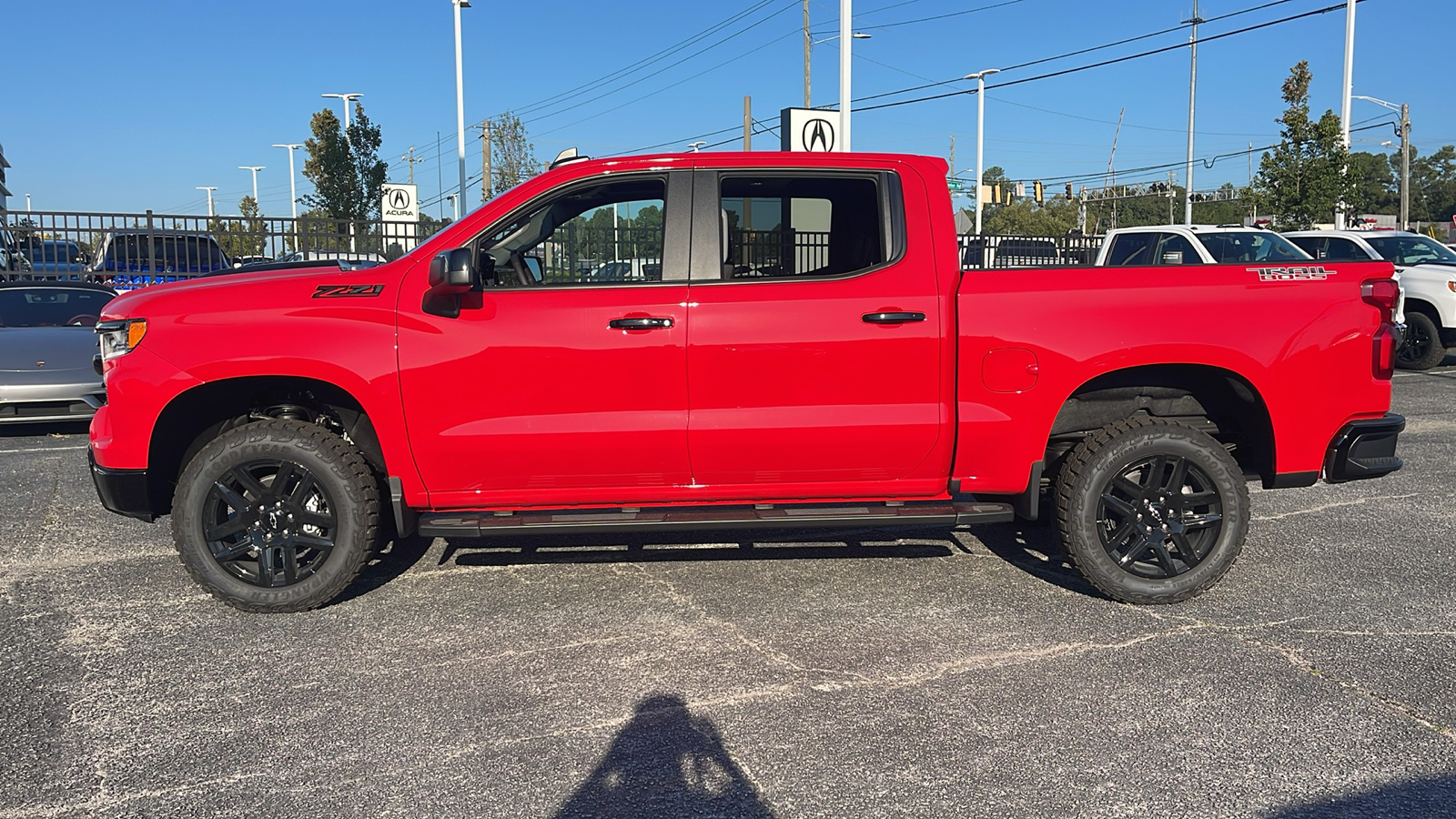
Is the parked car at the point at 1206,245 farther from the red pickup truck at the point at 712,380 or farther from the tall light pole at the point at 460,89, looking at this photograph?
the tall light pole at the point at 460,89

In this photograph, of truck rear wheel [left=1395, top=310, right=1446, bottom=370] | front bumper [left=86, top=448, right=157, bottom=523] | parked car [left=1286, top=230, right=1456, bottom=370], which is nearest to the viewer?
front bumper [left=86, top=448, right=157, bottom=523]

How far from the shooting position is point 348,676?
4191 millimetres

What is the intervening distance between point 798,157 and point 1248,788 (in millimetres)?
3095

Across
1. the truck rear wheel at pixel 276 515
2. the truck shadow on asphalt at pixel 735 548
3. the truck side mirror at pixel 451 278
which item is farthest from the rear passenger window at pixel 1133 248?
the truck rear wheel at pixel 276 515

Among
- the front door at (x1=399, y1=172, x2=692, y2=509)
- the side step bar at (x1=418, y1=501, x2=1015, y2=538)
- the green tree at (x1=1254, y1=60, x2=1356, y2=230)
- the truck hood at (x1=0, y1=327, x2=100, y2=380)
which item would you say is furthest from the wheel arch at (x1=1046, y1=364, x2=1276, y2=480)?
the green tree at (x1=1254, y1=60, x2=1356, y2=230)

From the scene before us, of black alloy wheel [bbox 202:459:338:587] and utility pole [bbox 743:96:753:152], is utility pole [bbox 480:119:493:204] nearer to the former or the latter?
utility pole [bbox 743:96:753:152]

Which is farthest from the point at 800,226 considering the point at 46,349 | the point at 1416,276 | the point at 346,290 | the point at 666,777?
the point at 1416,276

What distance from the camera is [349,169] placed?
40.2 m

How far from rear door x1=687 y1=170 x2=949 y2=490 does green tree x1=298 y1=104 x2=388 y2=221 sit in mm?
37834

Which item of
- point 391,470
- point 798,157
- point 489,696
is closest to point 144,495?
point 391,470

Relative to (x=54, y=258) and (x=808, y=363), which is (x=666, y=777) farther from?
(x=54, y=258)

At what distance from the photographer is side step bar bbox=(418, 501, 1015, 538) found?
15.4 ft

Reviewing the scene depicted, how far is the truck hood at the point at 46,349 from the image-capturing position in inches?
354

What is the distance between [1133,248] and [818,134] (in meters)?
4.56
